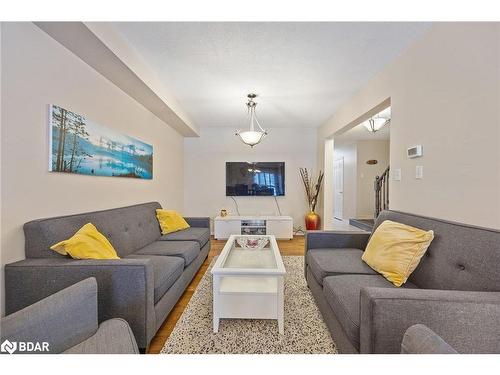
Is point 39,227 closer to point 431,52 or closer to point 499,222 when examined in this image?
point 499,222

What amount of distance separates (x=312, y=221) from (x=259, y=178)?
→ 1.42 m

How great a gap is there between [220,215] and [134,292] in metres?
3.55

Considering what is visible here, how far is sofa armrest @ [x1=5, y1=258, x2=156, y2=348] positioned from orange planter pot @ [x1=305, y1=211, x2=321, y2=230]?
3.75m

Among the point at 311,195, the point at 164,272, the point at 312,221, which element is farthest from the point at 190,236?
the point at 311,195

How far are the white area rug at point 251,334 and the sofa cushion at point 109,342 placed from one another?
0.63 metres

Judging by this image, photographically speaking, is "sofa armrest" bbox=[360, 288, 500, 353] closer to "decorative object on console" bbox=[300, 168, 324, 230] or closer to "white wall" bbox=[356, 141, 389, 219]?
"decorative object on console" bbox=[300, 168, 324, 230]

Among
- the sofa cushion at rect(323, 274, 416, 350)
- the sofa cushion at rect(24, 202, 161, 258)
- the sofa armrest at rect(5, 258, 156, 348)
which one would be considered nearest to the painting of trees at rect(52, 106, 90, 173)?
the sofa cushion at rect(24, 202, 161, 258)

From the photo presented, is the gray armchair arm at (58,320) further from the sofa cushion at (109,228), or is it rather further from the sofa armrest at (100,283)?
the sofa cushion at (109,228)

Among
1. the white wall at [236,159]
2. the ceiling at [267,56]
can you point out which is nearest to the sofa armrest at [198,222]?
the white wall at [236,159]

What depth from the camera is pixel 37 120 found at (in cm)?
160

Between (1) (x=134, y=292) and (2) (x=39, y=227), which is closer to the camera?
(1) (x=134, y=292)

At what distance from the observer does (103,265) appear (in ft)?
4.49

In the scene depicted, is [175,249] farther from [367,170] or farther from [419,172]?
[367,170]
